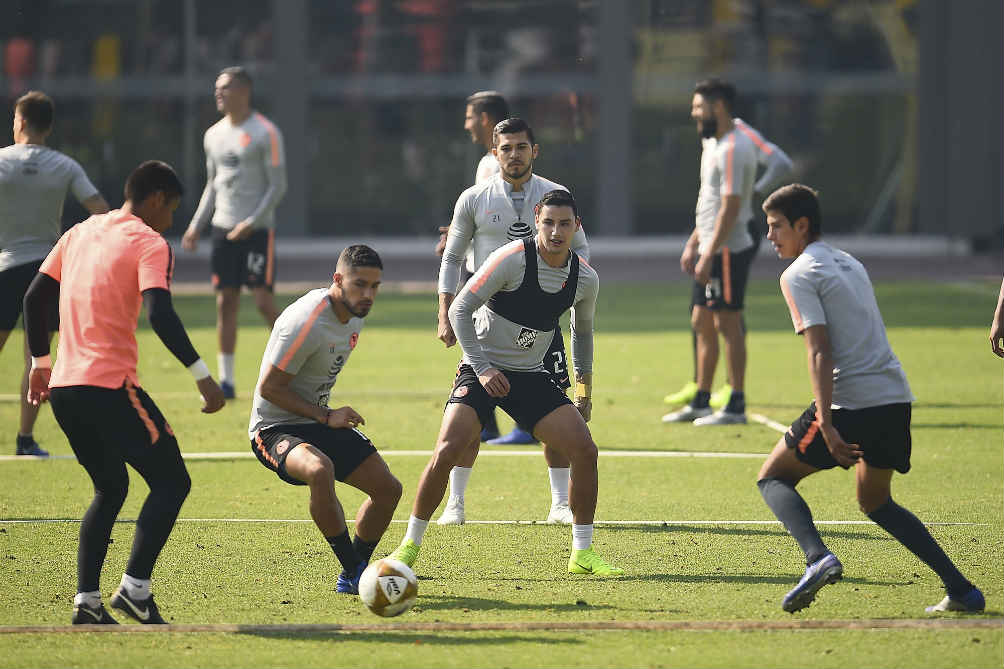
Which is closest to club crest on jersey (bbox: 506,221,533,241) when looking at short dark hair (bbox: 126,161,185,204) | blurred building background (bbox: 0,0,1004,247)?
short dark hair (bbox: 126,161,185,204)

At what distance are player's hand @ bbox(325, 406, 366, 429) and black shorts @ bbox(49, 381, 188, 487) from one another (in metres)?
0.71

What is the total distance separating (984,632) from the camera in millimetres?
6246

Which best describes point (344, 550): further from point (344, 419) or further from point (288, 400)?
point (288, 400)

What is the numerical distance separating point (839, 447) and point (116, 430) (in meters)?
2.97

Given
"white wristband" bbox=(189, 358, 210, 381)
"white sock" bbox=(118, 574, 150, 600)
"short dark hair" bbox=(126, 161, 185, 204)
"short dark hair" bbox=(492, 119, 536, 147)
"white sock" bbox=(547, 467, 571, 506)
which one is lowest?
"white sock" bbox=(547, 467, 571, 506)

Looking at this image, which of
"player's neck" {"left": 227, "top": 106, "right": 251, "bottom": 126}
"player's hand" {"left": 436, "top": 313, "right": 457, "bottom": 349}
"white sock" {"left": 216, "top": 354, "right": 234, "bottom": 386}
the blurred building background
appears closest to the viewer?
"player's hand" {"left": 436, "top": 313, "right": 457, "bottom": 349}

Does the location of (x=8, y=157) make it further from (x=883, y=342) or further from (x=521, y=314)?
(x=883, y=342)

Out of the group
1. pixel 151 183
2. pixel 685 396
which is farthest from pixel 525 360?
pixel 685 396

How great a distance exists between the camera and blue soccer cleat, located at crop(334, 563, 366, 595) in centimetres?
708

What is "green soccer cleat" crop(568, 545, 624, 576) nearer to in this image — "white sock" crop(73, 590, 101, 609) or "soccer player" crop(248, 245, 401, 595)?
"soccer player" crop(248, 245, 401, 595)

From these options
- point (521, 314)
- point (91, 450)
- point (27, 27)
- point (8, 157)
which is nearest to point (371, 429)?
point (8, 157)

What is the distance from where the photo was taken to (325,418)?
701cm

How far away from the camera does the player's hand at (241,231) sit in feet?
44.9

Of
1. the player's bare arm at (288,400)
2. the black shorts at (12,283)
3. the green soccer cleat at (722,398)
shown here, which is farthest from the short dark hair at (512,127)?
the green soccer cleat at (722,398)
